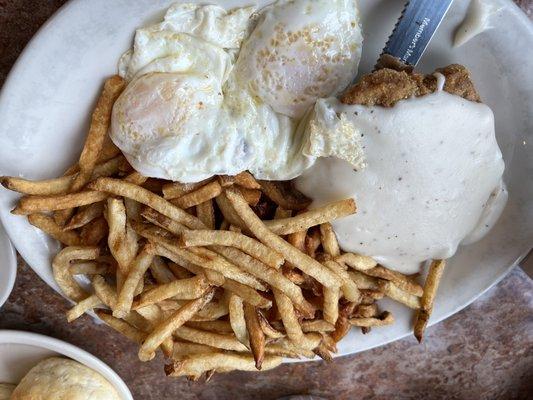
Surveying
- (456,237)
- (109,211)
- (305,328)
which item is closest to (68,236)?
(109,211)

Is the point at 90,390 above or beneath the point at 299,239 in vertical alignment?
beneath

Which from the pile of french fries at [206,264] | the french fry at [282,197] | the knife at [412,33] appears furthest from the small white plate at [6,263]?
the knife at [412,33]

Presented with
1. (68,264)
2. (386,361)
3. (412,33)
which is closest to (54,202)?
(68,264)

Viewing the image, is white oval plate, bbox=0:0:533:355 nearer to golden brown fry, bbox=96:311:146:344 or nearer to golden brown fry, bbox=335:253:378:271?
golden brown fry, bbox=96:311:146:344

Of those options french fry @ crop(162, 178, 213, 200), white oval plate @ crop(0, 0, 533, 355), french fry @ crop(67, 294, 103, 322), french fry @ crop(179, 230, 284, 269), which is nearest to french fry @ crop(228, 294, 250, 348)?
french fry @ crop(179, 230, 284, 269)

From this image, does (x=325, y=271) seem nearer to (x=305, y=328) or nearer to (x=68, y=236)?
(x=305, y=328)

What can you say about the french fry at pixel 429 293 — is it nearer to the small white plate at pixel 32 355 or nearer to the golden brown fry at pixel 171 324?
the golden brown fry at pixel 171 324

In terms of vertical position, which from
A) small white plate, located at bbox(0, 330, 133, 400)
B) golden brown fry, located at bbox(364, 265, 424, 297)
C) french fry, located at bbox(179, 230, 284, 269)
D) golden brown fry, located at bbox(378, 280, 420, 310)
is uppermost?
french fry, located at bbox(179, 230, 284, 269)
